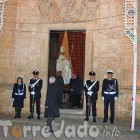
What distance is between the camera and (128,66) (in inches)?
514

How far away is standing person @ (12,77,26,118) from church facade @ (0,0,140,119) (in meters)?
1.09

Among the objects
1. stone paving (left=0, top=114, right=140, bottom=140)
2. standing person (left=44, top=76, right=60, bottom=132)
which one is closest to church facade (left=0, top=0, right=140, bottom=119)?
stone paving (left=0, top=114, right=140, bottom=140)

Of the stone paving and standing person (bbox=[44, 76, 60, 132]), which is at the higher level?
standing person (bbox=[44, 76, 60, 132])

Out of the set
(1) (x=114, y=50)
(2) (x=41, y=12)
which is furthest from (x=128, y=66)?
(2) (x=41, y=12)

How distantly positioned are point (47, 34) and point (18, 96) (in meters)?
3.02

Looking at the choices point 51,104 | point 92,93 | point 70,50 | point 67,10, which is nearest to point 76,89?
point 70,50

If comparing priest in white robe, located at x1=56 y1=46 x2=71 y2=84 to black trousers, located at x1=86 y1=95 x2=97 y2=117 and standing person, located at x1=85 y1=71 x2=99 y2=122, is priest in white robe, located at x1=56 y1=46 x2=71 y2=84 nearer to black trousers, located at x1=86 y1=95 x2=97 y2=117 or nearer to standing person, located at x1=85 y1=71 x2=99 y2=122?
standing person, located at x1=85 y1=71 x2=99 y2=122

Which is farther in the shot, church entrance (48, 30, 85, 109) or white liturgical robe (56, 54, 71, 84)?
church entrance (48, 30, 85, 109)

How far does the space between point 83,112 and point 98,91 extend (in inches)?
41.9

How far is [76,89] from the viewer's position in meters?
14.5

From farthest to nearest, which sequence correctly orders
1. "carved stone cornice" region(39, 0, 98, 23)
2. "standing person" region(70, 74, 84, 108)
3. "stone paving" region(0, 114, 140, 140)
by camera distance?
"standing person" region(70, 74, 84, 108) < "carved stone cornice" region(39, 0, 98, 23) < "stone paving" region(0, 114, 140, 140)

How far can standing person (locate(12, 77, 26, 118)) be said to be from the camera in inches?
502

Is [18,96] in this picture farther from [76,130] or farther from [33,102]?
[76,130]

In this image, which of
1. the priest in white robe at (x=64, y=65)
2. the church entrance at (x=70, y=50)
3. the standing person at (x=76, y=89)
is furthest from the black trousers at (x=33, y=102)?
the church entrance at (x=70, y=50)
